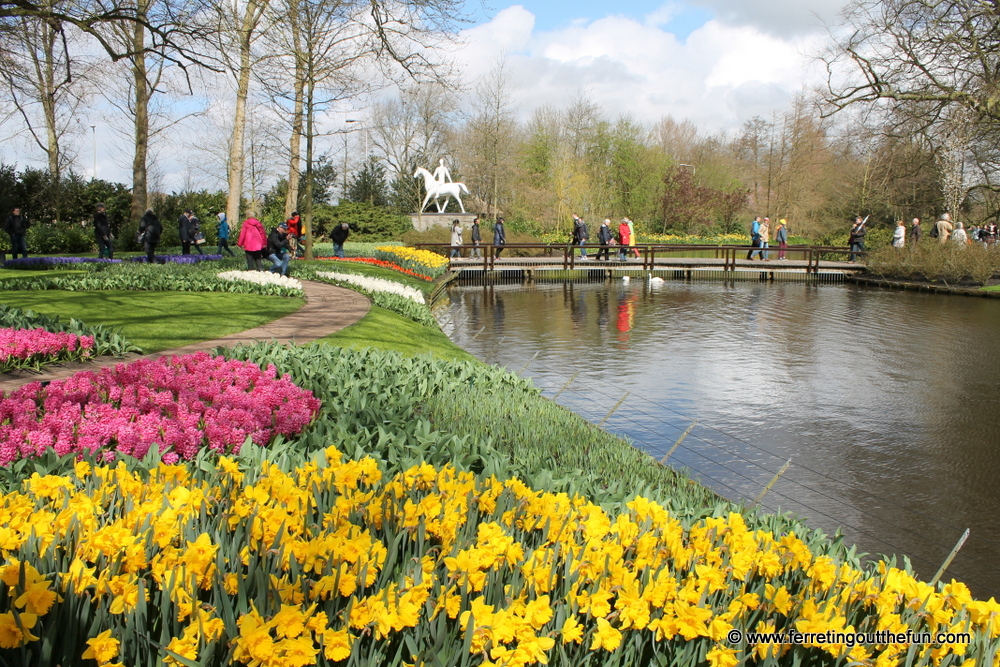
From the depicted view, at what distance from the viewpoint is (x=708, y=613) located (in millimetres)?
2350

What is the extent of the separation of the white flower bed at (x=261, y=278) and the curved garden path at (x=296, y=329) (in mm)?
363

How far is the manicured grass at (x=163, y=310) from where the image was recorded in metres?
9.40

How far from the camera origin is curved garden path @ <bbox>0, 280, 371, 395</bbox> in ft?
22.4

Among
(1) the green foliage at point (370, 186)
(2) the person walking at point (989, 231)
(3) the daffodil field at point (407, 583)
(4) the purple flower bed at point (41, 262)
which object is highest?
(1) the green foliage at point (370, 186)

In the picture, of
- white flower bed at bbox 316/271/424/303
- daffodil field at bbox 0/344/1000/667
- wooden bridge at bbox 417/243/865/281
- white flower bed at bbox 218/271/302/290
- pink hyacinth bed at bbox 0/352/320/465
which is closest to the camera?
daffodil field at bbox 0/344/1000/667

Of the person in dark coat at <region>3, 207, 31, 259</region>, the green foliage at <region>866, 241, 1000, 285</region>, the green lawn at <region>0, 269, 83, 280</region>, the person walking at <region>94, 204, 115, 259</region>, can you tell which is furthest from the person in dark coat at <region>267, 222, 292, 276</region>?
the green foliage at <region>866, 241, 1000, 285</region>

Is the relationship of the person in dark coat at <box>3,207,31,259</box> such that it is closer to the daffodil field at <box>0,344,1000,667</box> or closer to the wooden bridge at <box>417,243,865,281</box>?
the wooden bridge at <box>417,243,865,281</box>

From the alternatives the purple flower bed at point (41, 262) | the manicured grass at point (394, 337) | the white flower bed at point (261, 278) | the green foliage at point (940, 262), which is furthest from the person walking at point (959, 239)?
the purple flower bed at point (41, 262)

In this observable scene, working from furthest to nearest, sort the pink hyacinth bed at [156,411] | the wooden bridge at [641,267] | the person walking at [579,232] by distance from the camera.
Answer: the person walking at [579,232] → the wooden bridge at [641,267] → the pink hyacinth bed at [156,411]

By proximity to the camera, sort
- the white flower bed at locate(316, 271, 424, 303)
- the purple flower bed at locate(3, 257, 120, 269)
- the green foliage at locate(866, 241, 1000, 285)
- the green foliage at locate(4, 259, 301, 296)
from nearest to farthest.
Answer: the green foliage at locate(4, 259, 301, 296)
the white flower bed at locate(316, 271, 424, 303)
the purple flower bed at locate(3, 257, 120, 269)
the green foliage at locate(866, 241, 1000, 285)

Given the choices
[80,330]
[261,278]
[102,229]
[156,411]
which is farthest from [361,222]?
[156,411]

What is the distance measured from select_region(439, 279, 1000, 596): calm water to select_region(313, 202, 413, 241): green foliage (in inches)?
817

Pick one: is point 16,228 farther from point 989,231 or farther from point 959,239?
point 989,231

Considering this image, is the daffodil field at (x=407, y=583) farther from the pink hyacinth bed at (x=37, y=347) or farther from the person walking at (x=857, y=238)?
the person walking at (x=857, y=238)
